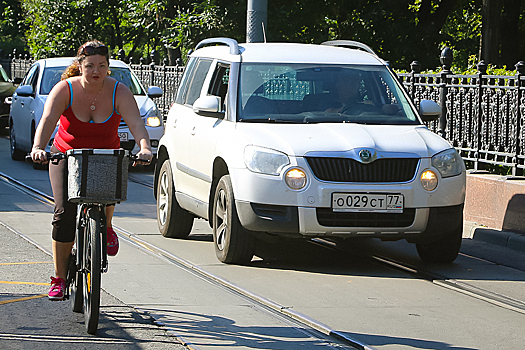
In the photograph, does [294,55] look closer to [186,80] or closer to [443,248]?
[186,80]

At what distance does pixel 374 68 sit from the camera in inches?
339

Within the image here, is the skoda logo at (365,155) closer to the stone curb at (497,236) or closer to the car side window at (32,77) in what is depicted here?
the stone curb at (497,236)

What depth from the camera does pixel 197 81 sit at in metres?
9.08

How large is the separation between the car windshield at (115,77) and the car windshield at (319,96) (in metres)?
7.76

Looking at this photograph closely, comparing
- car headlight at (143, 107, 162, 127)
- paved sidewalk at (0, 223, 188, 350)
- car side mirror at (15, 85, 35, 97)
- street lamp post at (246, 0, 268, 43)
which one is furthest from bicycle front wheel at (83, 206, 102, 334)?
car headlight at (143, 107, 162, 127)

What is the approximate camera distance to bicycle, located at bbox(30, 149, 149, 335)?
16.8ft

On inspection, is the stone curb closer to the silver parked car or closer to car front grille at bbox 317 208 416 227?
car front grille at bbox 317 208 416 227

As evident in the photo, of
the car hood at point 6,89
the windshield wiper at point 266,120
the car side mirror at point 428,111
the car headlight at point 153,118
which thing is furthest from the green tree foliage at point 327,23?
the windshield wiper at point 266,120

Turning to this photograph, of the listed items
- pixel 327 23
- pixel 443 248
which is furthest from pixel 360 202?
pixel 327 23

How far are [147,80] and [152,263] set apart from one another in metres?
14.3

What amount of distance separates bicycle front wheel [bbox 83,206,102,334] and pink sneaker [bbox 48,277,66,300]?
11.6 inches

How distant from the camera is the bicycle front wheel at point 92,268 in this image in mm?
5098

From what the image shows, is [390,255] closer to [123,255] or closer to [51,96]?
[123,255]

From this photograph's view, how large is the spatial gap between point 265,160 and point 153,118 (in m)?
8.16
